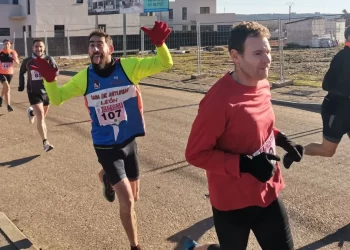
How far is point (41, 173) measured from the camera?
7.03 m

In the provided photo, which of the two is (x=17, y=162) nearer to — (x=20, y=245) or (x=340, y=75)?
(x=20, y=245)

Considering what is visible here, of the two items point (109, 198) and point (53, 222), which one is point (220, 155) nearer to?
point (109, 198)

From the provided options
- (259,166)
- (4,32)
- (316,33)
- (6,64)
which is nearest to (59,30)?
(4,32)

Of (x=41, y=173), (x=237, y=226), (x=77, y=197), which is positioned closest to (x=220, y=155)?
(x=237, y=226)

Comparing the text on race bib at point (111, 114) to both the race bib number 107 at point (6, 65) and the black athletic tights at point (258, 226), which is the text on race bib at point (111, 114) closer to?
the black athletic tights at point (258, 226)

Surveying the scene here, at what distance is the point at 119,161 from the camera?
4328 mm

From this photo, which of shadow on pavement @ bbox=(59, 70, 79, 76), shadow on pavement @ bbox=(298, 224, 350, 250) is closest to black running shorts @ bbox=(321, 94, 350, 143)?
shadow on pavement @ bbox=(298, 224, 350, 250)

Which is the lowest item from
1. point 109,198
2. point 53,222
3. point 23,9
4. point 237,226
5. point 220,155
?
point 53,222

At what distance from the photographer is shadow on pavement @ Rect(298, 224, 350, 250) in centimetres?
443

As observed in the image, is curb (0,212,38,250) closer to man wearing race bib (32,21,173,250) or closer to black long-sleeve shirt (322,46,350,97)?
man wearing race bib (32,21,173,250)

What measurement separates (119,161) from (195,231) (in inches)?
43.3

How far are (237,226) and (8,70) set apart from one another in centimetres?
1155

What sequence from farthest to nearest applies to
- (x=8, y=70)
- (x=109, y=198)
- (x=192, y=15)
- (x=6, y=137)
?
(x=192, y=15) < (x=8, y=70) < (x=6, y=137) < (x=109, y=198)

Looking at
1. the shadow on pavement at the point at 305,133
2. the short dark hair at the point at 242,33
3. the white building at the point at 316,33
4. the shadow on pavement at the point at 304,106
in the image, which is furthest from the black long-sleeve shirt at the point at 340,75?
the white building at the point at 316,33
